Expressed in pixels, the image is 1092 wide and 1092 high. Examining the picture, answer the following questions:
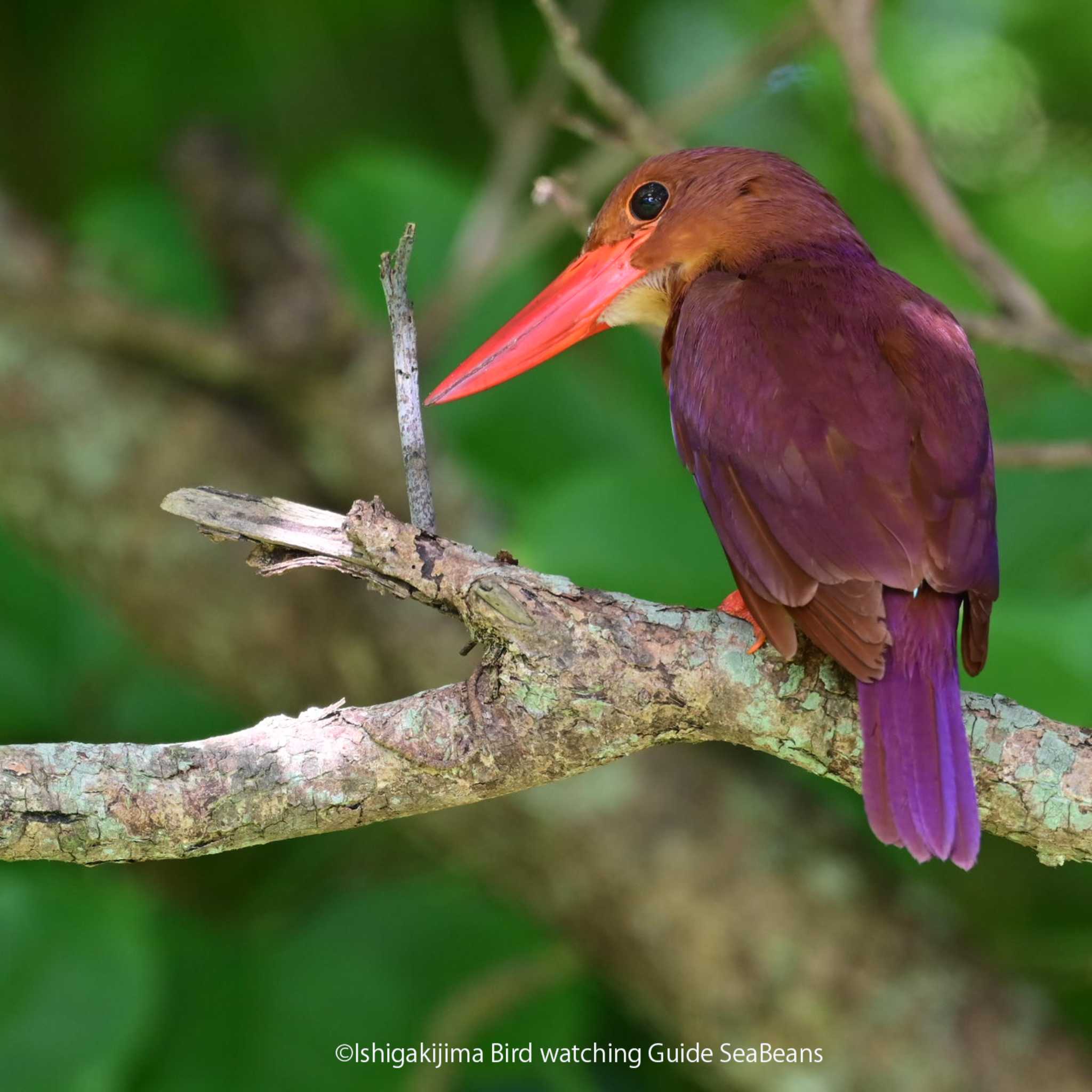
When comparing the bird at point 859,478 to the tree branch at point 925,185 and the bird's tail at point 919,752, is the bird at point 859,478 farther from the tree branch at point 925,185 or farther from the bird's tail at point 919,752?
the tree branch at point 925,185

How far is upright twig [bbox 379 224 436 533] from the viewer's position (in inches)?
62.0

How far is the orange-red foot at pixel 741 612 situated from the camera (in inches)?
66.9

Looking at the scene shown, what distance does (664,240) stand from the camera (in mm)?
2275

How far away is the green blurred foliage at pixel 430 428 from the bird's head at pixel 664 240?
16.4 inches

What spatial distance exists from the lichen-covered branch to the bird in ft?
0.30

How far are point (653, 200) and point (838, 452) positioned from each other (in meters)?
0.75

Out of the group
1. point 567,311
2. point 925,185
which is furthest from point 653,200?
point 925,185

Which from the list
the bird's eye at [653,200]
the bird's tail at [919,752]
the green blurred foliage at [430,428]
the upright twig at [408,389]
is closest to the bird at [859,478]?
the bird's tail at [919,752]

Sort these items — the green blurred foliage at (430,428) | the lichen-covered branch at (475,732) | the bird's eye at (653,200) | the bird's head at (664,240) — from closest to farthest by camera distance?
1. the lichen-covered branch at (475,732)
2. the bird's head at (664,240)
3. the bird's eye at (653,200)
4. the green blurred foliage at (430,428)

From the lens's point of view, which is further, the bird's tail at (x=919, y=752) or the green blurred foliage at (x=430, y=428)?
the green blurred foliage at (x=430, y=428)

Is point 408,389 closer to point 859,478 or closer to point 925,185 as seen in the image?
point 859,478

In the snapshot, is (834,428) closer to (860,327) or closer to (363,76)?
(860,327)

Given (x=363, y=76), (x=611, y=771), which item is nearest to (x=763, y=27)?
(x=363, y=76)

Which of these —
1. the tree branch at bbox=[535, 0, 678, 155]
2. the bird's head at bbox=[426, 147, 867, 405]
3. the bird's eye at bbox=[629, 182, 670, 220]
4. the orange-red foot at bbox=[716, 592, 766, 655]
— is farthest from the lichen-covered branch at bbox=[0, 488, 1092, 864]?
the tree branch at bbox=[535, 0, 678, 155]
